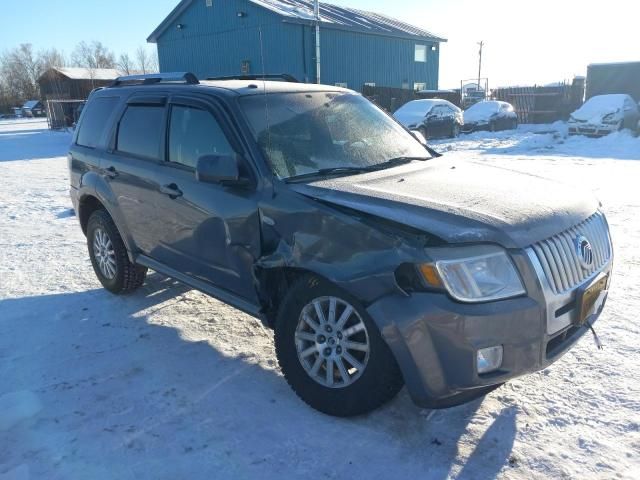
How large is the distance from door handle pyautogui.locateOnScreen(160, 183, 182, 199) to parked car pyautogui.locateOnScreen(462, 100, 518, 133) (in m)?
21.1

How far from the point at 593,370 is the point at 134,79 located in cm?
463

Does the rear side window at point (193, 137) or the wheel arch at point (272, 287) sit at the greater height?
the rear side window at point (193, 137)

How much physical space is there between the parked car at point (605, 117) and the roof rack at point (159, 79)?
18363mm

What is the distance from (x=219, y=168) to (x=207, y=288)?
1.03 meters

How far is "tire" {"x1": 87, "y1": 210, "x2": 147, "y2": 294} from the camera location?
4.97 m

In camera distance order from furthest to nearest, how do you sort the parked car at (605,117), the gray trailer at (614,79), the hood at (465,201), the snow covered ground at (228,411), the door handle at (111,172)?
the gray trailer at (614,79) → the parked car at (605,117) → the door handle at (111,172) → the snow covered ground at (228,411) → the hood at (465,201)

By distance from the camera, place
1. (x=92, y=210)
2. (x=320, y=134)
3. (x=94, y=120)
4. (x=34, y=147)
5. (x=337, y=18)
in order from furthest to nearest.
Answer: (x=337, y=18) < (x=34, y=147) < (x=92, y=210) < (x=94, y=120) < (x=320, y=134)

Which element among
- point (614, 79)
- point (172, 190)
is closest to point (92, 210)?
point (172, 190)

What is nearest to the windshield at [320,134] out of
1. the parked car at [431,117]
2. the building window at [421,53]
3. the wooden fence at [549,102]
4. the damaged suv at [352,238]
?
the damaged suv at [352,238]

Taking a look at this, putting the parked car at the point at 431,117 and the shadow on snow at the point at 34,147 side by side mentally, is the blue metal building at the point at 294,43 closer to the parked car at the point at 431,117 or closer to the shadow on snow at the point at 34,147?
the parked car at the point at 431,117

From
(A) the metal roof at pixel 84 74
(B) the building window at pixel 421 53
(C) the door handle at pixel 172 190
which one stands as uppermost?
(A) the metal roof at pixel 84 74

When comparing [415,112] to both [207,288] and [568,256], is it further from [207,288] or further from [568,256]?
[568,256]

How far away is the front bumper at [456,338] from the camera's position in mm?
2512

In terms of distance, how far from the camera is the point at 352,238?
2791 millimetres
